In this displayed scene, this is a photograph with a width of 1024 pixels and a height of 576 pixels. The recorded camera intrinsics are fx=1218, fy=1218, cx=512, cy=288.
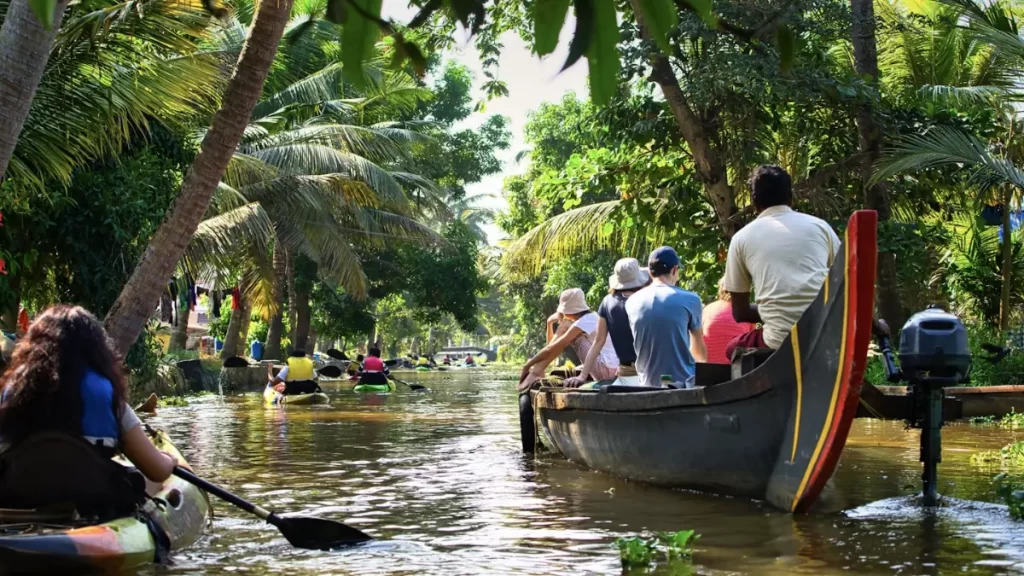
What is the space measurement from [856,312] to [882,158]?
8.43 metres

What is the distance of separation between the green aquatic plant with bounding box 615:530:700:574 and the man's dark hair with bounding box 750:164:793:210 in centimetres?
215

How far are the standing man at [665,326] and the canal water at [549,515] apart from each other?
2.98 ft

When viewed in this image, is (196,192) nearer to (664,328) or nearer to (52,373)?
(664,328)

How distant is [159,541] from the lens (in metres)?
5.92

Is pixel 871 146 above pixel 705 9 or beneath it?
above

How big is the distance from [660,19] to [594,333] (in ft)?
29.5

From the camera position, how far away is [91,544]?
5270mm

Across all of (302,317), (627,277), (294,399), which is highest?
(302,317)

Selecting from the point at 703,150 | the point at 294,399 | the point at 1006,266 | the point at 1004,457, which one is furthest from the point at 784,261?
the point at 294,399

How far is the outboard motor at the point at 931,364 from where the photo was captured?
6523 millimetres

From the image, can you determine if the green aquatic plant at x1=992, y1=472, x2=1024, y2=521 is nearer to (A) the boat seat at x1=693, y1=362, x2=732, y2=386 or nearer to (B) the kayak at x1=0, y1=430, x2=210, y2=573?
(A) the boat seat at x1=693, y1=362, x2=732, y2=386

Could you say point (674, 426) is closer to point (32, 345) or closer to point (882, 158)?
point (32, 345)

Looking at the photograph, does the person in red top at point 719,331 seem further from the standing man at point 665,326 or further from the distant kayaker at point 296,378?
the distant kayaker at point 296,378

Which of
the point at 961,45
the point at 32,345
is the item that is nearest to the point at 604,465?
the point at 32,345
